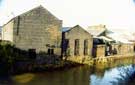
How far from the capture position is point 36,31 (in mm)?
28672

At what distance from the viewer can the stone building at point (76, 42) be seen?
105ft

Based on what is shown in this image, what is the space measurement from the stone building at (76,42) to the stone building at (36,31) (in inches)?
56.3

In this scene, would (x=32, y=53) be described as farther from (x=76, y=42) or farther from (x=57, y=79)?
(x=57, y=79)

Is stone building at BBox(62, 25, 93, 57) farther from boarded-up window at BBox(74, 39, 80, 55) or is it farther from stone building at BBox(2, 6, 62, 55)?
stone building at BBox(2, 6, 62, 55)

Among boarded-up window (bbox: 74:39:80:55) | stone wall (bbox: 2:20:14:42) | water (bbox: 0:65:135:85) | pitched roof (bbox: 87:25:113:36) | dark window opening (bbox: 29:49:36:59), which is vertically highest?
pitched roof (bbox: 87:25:113:36)

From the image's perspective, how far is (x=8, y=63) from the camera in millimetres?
23062

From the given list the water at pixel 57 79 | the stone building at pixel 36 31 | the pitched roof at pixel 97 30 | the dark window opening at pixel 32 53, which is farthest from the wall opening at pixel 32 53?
the pitched roof at pixel 97 30

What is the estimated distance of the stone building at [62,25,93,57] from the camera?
31.9 metres

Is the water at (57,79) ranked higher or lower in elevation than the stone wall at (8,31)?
lower

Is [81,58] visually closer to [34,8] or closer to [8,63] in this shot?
[34,8]

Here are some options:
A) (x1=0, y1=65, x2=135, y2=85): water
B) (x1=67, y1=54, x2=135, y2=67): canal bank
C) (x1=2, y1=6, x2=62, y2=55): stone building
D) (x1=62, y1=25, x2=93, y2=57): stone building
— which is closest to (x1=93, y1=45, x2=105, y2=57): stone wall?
(x1=67, y1=54, x2=135, y2=67): canal bank

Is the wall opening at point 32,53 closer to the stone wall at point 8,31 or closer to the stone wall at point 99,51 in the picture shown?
the stone wall at point 8,31

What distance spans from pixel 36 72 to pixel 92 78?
502 cm

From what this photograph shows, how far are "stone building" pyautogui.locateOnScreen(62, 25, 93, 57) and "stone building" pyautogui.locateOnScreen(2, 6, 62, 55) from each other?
1.43 metres
